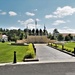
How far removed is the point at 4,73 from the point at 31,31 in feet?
531

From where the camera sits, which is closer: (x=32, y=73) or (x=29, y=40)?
(x=32, y=73)

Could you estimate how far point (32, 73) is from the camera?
10.6 m

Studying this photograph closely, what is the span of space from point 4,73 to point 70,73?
3.67m

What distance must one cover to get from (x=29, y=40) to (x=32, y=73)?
8757 cm

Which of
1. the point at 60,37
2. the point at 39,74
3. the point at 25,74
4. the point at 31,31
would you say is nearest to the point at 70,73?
the point at 39,74

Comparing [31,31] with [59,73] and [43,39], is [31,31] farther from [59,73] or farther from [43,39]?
[59,73]

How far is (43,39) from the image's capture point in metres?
97.6

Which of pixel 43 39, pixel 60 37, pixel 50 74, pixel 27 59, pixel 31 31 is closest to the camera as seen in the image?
pixel 50 74

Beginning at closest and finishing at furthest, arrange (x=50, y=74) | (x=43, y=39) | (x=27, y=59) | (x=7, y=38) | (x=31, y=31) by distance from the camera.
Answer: (x=50, y=74) → (x=27, y=59) → (x=43, y=39) → (x=7, y=38) → (x=31, y=31)

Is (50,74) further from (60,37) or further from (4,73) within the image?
(60,37)

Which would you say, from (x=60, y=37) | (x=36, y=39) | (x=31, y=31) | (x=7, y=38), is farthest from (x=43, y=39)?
(x=31, y=31)

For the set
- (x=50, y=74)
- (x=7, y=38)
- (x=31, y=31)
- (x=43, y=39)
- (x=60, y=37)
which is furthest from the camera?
(x=31, y=31)

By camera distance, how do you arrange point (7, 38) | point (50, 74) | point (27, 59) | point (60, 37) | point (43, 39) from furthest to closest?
point (7, 38), point (60, 37), point (43, 39), point (27, 59), point (50, 74)

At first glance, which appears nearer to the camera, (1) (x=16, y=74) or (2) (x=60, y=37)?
(1) (x=16, y=74)
